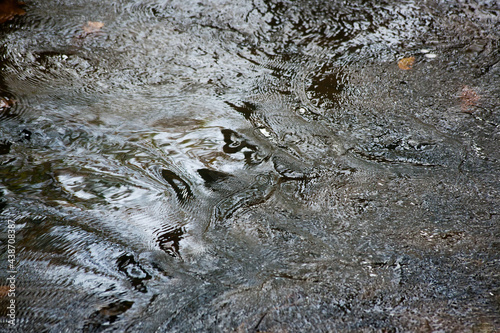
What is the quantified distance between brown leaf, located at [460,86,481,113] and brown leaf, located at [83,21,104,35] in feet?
9.85

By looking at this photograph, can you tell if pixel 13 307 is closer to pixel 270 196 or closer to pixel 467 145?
pixel 270 196

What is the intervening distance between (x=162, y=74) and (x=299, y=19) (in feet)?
4.52

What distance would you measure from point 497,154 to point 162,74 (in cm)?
232


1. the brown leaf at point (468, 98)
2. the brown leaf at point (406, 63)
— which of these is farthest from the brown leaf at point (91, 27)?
the brown leaf at point (468, 98)

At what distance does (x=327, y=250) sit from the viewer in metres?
1.76

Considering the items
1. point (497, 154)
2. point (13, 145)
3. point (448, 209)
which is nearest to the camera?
point (448, 209)

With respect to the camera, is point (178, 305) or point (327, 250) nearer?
point (178, 305)

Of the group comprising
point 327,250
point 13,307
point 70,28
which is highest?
point 70,28

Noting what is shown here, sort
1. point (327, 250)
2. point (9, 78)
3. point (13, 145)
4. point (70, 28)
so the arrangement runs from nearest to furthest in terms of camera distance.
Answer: point (327, 250)
point (13, 145)
point (9, 78)
point (70, 28)

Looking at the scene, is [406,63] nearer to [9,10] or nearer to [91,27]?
[91,27]

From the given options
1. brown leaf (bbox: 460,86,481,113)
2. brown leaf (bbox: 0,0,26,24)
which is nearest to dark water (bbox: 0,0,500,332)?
brown leaf (bbox: 460,86,481,113)

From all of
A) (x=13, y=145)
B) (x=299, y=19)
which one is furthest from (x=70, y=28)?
(x=299, y=19)

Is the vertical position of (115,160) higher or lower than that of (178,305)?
higher

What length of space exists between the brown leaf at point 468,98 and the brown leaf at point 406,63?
16.5 inches
